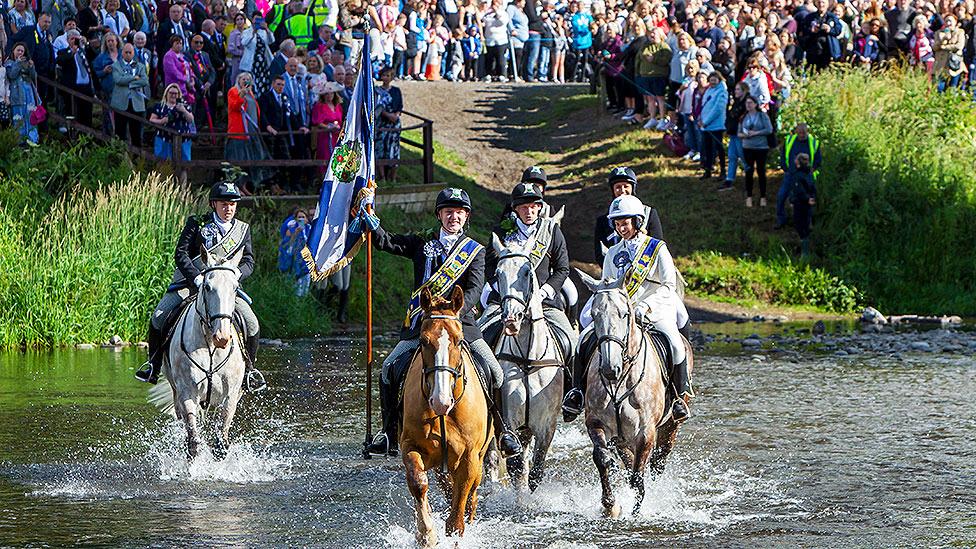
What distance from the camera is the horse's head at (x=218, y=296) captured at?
44.3ft

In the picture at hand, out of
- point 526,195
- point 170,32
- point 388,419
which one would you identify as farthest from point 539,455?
point 170,32

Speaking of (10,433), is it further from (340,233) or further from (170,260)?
(170,260)

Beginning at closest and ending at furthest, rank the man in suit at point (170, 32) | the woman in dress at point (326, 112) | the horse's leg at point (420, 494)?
the horse's leg at point (420, 494) < the woman in dress at point (326, 112) < the man in suit at point (170, 32)

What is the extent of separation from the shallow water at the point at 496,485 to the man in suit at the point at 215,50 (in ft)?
32.3

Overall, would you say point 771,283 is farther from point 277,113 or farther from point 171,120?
point 171,120

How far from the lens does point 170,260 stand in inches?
930

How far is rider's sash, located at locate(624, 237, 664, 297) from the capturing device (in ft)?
41.1

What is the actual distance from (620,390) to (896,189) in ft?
62.0

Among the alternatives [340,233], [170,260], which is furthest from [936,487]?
[170,260]

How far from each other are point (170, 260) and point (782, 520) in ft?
44.7

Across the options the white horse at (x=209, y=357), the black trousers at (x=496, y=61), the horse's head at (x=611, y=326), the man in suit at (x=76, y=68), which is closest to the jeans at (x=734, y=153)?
the man in suit at (x=76, y=68)

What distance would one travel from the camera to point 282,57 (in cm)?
2741

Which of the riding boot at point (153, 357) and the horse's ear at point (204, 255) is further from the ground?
the horse's ear at point (204, 255)

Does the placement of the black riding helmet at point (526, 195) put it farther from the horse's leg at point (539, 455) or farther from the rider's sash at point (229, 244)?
the rider's sash at point (229, 244)
